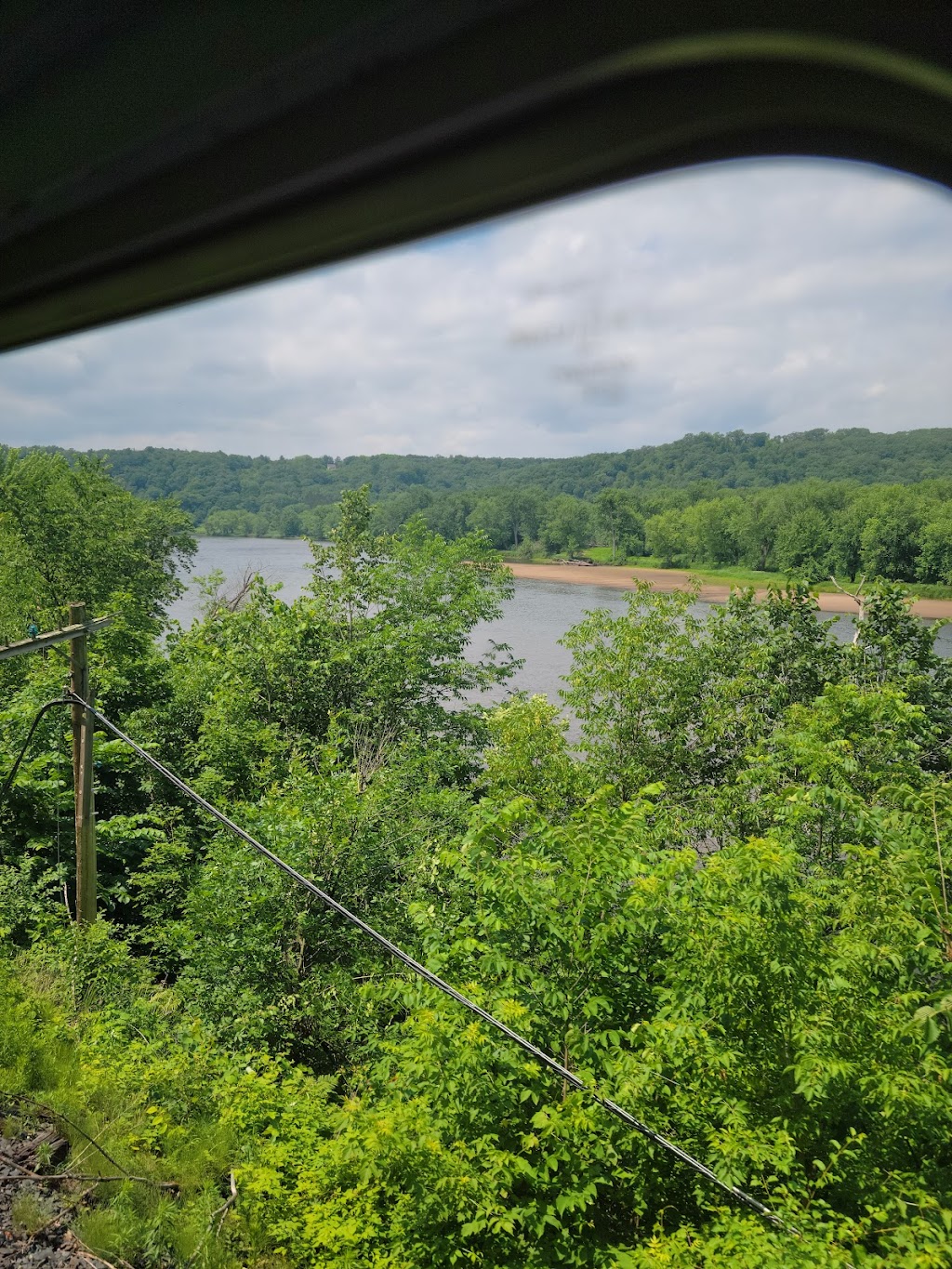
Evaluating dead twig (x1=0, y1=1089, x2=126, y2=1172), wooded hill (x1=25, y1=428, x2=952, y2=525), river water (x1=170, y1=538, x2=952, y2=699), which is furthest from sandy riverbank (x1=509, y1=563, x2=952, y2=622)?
dead twig (x1=0, y1=1089, x2=126, y2=1172)

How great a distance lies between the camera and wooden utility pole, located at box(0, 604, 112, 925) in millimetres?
5820

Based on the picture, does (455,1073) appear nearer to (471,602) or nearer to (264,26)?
(264,26)

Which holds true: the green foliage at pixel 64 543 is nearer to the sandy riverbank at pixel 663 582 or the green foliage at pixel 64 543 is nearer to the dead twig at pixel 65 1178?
the sandy riverbank at pixel 663 582

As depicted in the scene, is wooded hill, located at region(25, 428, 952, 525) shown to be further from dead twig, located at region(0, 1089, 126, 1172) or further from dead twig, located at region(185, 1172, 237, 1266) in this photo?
dead twig, located at region(0, 1089, 126, 1172)

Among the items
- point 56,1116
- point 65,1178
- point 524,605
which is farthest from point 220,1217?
point 524,605

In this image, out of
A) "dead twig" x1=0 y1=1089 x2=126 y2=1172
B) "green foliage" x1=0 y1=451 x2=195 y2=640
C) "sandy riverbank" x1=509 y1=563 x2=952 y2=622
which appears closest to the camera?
"dead twig" x1=0 y1=1089 x2=126 y2=1172

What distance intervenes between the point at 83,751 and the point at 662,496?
6.13 m

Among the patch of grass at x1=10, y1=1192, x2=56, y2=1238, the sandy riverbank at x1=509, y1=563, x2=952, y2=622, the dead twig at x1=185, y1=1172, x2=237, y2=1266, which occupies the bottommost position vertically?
the dead twig at x1=185, y1=1172, x2=237, y2=1266

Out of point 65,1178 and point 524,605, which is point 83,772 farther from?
point 524,605

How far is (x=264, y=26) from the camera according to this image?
60cm

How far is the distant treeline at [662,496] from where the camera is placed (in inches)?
147

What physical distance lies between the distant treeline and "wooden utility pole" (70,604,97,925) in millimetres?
2167

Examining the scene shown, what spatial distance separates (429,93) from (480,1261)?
12.9 ft

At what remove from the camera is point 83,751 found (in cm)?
602
